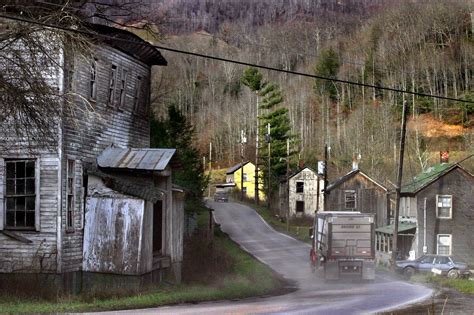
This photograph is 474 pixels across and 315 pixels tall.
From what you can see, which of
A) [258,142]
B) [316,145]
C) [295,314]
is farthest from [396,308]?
[316,145]

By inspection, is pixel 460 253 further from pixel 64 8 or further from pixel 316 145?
pixel 316 145

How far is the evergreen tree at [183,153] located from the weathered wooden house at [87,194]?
13.0 meters

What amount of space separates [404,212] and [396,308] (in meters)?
36.9

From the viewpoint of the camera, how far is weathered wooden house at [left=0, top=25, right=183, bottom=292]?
808 inches

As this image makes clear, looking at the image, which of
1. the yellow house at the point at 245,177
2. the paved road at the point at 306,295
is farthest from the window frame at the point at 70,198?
the yellow house at the point at 245,177

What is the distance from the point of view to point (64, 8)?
1539 centimetres

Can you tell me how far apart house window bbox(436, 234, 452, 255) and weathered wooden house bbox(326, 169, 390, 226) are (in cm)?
1294

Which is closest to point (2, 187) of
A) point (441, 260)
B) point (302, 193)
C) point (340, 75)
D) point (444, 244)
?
point (441, 260)

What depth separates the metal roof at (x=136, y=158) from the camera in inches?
879

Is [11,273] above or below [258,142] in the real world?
below

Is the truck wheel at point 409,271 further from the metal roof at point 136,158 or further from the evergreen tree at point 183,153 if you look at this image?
the metal roof at point 136,158

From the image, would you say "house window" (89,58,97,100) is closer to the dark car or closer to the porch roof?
the dark car

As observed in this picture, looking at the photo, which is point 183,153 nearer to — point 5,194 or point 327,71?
point 5,194

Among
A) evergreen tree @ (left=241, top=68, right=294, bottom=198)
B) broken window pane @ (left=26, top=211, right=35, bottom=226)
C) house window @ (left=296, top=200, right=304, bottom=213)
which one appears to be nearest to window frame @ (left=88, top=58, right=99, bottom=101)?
broken window pane @ (left=26, top=211, right=35, bottom=226)
